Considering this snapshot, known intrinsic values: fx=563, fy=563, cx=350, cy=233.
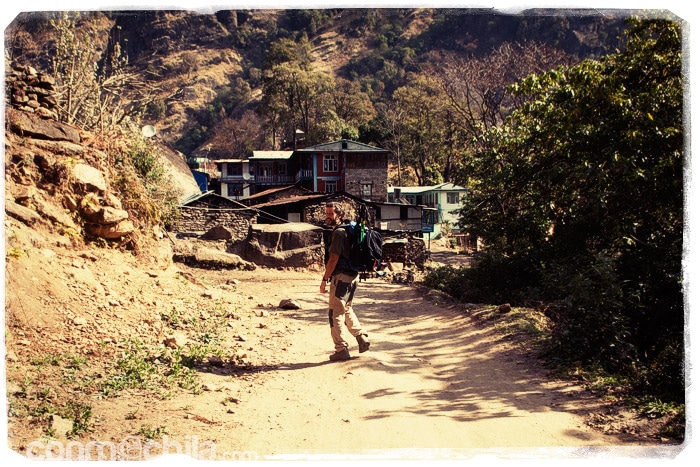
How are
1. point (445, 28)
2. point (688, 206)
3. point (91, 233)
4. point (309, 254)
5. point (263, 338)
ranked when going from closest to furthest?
point (688, 206) < point (263, 338) < point (91, 233) < point (309, 254) < point (445, 28)

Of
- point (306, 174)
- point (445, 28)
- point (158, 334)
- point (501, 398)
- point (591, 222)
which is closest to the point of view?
point (501, 398)

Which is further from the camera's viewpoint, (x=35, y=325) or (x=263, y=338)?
(x=263, y=338)

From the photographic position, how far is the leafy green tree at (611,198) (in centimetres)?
682

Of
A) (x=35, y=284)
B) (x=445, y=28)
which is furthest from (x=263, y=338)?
(x=445, y=28)

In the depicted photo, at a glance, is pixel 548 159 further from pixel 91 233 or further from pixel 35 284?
pixel 35 284

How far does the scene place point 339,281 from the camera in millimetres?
6637

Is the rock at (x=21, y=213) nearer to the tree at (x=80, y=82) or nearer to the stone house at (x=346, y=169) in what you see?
the tree at (x=80, y=82)

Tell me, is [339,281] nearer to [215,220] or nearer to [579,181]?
[579,181]

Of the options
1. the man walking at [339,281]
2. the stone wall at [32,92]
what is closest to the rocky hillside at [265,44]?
the stone wall at [32,92]

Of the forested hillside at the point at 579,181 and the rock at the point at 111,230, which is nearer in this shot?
the forested hillside at the point at 579,181

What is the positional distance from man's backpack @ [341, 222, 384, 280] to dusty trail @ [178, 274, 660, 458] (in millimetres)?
1183

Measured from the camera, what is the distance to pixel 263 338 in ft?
26.8

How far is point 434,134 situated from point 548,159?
44.5 m

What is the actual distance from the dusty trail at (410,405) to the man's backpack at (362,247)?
1183 mm
